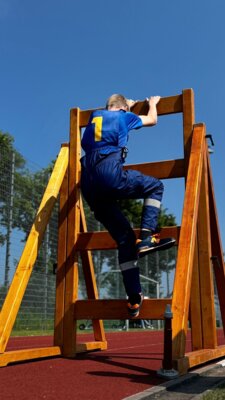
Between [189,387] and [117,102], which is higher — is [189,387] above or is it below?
below

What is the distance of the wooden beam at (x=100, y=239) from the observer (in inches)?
173

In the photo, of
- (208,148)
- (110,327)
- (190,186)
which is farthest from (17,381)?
(110,327)

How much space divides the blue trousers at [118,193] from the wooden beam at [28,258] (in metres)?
0.62

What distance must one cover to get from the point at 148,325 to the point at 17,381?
741 inches

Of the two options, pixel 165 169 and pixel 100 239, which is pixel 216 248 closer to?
pixel 165 169

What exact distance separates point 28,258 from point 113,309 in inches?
34.0

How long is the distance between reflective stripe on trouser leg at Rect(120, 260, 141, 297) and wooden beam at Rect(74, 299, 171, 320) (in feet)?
0.60

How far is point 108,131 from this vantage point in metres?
4.01

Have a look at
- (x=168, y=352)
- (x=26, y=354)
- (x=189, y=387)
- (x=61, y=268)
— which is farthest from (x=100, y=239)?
(x=189, y=387)

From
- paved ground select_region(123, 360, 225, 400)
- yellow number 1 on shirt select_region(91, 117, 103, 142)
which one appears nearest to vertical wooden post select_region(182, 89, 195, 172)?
yellow number 1 on shirt select_region(91, 117, 103, 142)

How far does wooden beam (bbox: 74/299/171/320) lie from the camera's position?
3.96 metres

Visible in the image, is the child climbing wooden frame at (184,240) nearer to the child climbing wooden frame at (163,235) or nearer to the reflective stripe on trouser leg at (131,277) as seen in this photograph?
the child climbing wooden frame at (163,235)

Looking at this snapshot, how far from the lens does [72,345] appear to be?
14.8 ft

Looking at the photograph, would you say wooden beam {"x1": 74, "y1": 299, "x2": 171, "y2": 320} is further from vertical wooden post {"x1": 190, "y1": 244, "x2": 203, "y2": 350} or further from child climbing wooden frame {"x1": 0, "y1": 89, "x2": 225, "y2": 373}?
vertical wooden post {"x1": 190, "y1": 244, "x2": 203, "y2": 350}
